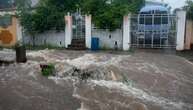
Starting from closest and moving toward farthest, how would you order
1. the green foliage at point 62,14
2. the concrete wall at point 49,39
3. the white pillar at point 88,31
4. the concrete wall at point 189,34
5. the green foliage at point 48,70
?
the green foliage at point 48,70 < the concrete wall at point 189,34 < the green foliage at point 62,14 < the white pillar at point 88,31 < the concrete wall at point 49,39

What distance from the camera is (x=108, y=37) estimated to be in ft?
54.0

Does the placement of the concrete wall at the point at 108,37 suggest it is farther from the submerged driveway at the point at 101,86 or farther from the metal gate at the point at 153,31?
the submerged driveway at the point at 101,86

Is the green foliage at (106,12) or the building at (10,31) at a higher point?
the green foliage at (106,12)

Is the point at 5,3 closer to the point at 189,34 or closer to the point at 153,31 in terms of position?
the point at 153,31

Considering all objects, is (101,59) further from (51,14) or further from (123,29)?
(51,14)

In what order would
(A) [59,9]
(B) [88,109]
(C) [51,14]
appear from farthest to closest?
(A) [59,9]
(C) [51,14]
(B) [88,109]

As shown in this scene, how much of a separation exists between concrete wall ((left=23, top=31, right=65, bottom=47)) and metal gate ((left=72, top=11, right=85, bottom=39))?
0.74 meters

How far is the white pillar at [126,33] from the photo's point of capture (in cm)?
1586

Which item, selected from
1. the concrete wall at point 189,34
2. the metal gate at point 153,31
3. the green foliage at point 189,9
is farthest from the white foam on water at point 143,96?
the green foliage at point 189,9

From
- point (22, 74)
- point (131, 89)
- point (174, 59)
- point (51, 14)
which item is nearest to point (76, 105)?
point (131, 89)

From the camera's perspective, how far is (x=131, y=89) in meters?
8.09

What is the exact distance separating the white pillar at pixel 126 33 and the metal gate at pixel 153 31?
1.02 feet

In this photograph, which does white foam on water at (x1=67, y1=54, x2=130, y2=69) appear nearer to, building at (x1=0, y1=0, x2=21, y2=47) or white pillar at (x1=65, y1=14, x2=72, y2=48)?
white pillar at (x1=65, y1=14, x2=72, y2=48)

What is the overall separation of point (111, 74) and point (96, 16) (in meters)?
7.68
